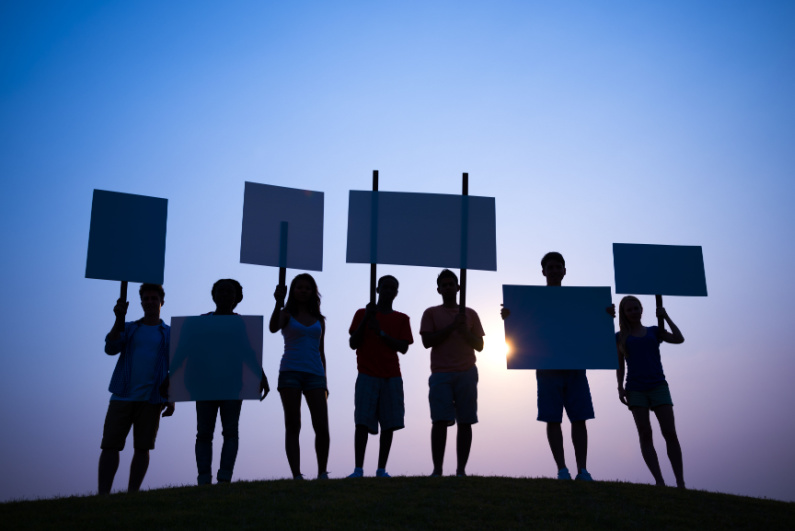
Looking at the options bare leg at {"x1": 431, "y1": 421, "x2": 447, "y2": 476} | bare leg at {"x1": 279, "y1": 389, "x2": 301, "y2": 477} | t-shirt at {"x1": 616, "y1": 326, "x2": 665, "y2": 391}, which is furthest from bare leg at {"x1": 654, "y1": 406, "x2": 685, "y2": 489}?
bare leg at {"x1": 279, "y1": 389, "x2": 301, "y2": 477}

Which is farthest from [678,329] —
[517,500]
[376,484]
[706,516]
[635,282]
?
[376,484]

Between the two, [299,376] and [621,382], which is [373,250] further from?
[621,382]

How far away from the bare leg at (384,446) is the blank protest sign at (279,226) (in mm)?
2124

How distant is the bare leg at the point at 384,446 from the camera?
872cm

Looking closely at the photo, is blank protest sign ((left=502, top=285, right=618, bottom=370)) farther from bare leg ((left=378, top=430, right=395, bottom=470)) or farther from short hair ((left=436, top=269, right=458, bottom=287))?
bare leg ((left=378, top=430, right=395, bottom=470))

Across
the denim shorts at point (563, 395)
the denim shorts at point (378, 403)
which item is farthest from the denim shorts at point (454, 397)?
the denim shorts at point (563, 395)

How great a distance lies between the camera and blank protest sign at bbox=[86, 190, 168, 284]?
8.72 meters

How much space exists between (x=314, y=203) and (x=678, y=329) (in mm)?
4849

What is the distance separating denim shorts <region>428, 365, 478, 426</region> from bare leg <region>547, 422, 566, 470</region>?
2.97 ft

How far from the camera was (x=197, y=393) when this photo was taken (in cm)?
847

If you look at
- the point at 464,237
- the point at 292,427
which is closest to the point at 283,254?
the point at 292,427

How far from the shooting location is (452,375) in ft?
29.1

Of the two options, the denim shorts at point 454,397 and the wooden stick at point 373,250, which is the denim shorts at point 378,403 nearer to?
the denim shorts at point 454,397

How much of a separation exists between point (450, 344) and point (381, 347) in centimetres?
84
